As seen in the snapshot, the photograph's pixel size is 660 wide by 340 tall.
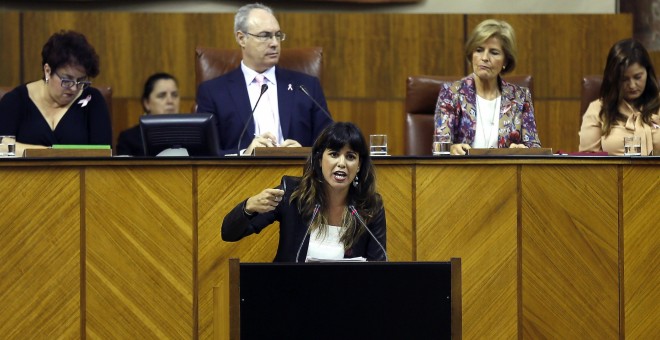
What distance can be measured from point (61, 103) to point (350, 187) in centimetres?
160

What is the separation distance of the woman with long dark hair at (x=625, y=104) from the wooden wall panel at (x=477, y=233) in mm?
1021

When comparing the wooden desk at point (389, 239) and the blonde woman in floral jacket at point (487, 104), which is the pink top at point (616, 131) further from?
the wooden desk at point (389, 239)

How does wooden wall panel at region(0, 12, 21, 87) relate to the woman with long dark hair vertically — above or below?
above

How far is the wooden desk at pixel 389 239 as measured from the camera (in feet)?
11.8

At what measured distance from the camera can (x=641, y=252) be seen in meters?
3.69

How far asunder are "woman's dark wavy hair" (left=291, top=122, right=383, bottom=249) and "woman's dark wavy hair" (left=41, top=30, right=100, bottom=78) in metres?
1.38

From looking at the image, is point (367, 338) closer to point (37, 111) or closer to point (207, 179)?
point (207, 179)

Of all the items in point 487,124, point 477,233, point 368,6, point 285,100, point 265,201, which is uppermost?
point 368,6

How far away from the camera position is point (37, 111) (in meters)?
4.47

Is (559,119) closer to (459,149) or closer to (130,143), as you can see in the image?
(459,149)

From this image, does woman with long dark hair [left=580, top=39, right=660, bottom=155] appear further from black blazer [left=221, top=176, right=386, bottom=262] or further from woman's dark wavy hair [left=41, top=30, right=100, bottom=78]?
woman's dark wavy hair [left=41, top=30, right=100, bottom=78]

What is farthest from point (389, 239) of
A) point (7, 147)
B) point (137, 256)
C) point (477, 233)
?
point (7, 147)

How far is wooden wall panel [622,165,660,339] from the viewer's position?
12.1 feet

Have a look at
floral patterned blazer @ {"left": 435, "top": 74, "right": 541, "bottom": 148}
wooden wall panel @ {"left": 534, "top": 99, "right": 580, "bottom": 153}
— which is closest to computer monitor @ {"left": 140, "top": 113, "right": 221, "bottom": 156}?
floral patterned blazer @ {"left": 435, "top": 74, "right": 541, "bottom": 148}
